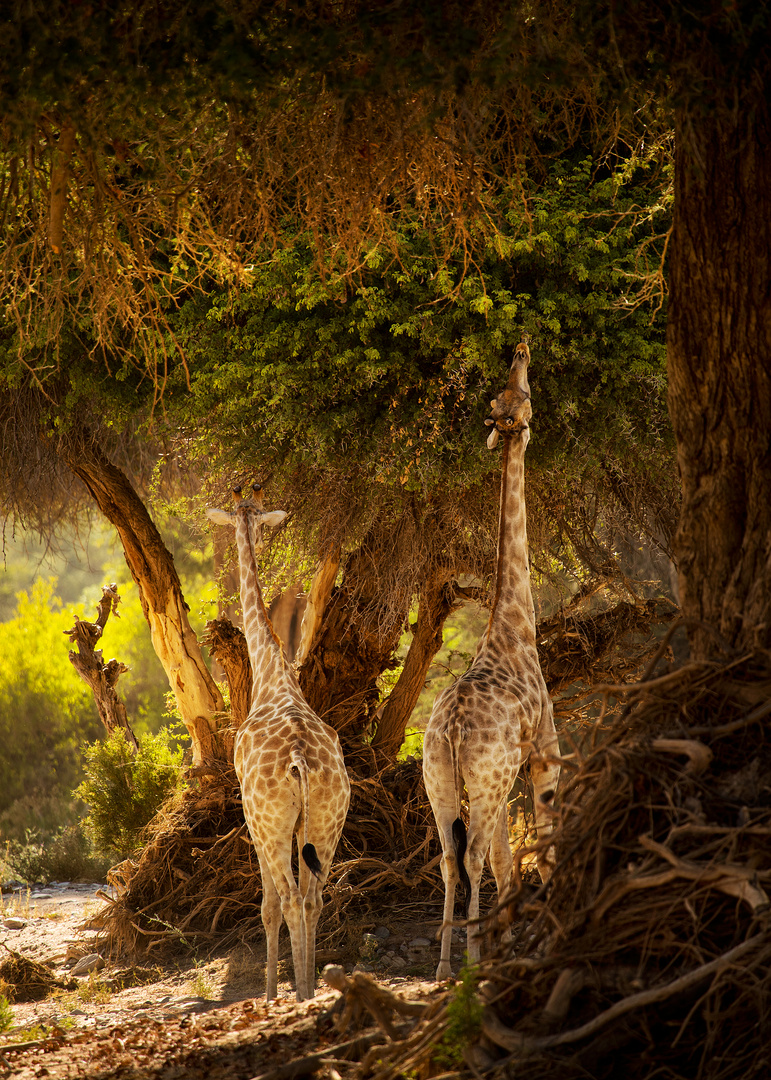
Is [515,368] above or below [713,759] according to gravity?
above

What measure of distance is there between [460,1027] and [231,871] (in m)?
5.29

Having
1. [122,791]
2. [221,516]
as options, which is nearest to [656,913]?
[221,516]

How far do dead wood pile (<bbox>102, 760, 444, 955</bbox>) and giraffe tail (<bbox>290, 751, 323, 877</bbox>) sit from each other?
78.6 inches

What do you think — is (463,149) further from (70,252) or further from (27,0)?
(70,252)

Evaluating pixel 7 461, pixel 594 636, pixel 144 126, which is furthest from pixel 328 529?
pixel 144 126

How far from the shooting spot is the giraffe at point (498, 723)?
5.61 meters

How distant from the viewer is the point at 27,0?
3811 mm

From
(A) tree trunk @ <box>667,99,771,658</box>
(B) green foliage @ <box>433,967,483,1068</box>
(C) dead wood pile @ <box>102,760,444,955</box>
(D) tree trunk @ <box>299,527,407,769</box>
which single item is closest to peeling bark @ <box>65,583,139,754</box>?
(C) dead wood pile @ <box>102,760,444,955</box>

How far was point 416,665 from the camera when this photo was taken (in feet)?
31.0

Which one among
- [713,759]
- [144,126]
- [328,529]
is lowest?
[713,759]

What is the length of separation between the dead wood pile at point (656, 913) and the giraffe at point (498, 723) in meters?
1.75

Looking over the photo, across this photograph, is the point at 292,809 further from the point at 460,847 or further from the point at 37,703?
the point at 37,703

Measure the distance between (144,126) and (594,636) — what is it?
19.1ft

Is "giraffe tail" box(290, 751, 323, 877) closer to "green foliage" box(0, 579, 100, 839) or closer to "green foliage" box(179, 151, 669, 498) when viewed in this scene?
"green foliage" box(179, 151, 669, 498)
